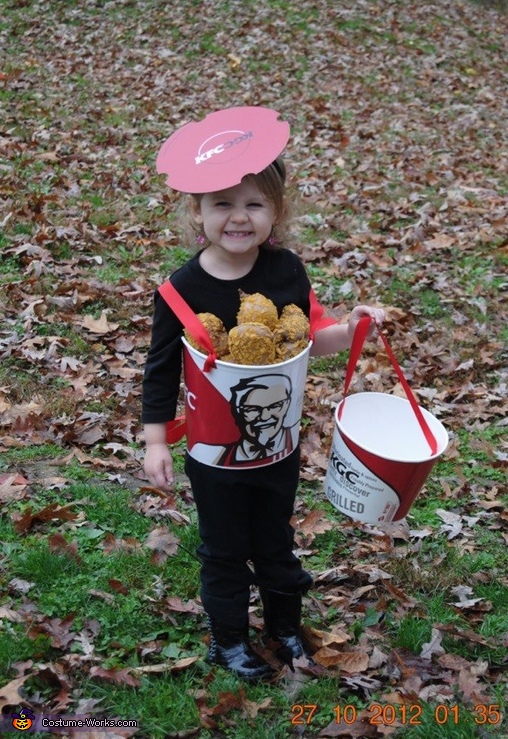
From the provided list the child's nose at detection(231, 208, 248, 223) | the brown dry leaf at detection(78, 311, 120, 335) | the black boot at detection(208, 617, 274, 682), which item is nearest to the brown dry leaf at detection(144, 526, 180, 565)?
the black boot at detection(208, 617, 274, 682)

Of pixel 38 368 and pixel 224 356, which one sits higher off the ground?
pixel 224 356

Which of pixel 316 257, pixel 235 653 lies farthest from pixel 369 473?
pixel 316 257

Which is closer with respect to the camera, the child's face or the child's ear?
the child's face

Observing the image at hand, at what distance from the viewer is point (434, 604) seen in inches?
124

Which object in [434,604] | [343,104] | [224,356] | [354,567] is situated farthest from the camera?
[343,104]

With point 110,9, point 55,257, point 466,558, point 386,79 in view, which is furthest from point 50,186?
point 110,9

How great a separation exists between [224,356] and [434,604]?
Result: 1.58 meters

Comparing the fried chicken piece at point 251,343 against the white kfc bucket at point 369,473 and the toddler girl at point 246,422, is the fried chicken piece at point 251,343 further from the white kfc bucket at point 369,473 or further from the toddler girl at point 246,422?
the white kfc bucket at point 369,473

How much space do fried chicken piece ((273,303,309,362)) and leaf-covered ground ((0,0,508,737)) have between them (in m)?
1.28

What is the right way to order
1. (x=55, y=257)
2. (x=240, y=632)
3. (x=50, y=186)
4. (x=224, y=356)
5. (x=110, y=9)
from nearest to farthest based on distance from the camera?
(x=224, y=356) < (x=240, y=632) < (x=55, y=257) < (x=50, y=186) < (x=110, y=9)

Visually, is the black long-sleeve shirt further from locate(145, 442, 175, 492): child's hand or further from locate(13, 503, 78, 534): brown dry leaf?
locate(13, 503, 78, 534): brown dry leaf

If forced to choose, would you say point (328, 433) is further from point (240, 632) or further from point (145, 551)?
point (240, 632)

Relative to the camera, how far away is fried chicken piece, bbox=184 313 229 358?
2291 mm

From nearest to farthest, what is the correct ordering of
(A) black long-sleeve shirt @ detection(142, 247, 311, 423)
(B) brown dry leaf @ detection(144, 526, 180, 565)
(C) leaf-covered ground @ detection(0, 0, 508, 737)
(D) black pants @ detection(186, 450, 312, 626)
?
(A) black long-sleeve shirt @ detection(142, 247, 311, 423) → (D) black pants @ detection(186, 450, 312, 626) → (C) leaf-covered ground @ detection(0, 0, 508, 737) → (B) brown dry leaf @ detection(144, 526, 180, 565)
